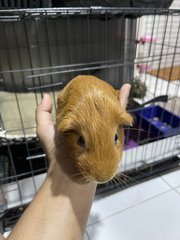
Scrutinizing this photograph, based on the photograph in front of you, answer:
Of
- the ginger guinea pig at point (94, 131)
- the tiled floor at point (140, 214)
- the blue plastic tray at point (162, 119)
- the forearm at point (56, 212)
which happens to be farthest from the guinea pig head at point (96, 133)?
the blue plastic tray at point (162, 119)

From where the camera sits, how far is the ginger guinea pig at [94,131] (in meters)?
0.34

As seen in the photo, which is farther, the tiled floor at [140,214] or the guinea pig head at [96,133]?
the tiled floor at [140,214]

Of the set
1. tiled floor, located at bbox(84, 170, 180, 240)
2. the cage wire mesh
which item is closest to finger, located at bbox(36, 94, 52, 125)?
the cage wire mesh

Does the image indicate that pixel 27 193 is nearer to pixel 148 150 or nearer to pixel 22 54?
pixel 148 150

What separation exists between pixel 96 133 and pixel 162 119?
88 centimetres

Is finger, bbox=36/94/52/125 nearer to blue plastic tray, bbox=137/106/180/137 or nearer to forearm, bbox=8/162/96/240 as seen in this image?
forearm, bbox=8/162/96/240

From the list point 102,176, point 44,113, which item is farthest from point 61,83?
point 102,176

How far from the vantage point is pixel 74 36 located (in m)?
1.13

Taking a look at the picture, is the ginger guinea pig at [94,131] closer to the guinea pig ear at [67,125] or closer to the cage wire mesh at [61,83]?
the guinea pig ear at [67,125]

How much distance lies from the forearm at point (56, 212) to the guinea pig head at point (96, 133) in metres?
0.13

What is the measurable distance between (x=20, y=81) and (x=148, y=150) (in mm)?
698

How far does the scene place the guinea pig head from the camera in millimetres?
337

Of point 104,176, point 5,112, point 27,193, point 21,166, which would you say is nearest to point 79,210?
point 104,176

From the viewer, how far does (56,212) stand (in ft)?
1.44
